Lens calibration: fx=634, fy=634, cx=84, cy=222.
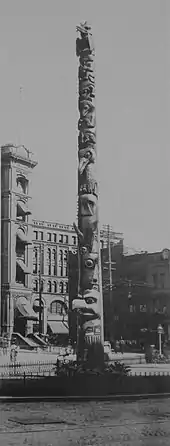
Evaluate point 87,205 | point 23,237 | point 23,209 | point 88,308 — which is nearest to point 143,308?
point 88,308

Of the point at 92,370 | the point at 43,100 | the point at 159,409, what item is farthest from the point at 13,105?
the point at 159,409

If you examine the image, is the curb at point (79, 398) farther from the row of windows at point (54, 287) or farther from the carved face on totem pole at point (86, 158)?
the carved face on totem pole at point (86, 158)

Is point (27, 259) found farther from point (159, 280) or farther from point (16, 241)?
point (159, 280)

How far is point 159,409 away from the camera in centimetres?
393

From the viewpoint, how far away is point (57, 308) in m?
4.62

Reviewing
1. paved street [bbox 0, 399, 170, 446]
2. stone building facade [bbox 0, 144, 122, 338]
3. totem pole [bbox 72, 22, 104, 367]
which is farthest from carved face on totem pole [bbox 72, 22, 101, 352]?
paved street [bbox 0, 399, 170, 446]

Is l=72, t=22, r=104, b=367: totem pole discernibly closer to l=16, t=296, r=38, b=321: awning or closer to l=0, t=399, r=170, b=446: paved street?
l=16, t=296, r=38, b=321: awning

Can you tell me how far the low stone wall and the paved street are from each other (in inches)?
5.6

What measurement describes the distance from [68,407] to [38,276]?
96 centimetres

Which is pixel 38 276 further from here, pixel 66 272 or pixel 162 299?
pixel 162 299

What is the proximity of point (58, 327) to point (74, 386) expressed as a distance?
435 mm

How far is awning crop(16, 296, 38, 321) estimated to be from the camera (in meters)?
4.49

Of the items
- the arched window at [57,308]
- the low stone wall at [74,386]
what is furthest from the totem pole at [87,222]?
the low stone wall at [74,386]

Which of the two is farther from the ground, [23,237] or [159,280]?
[23,237]
